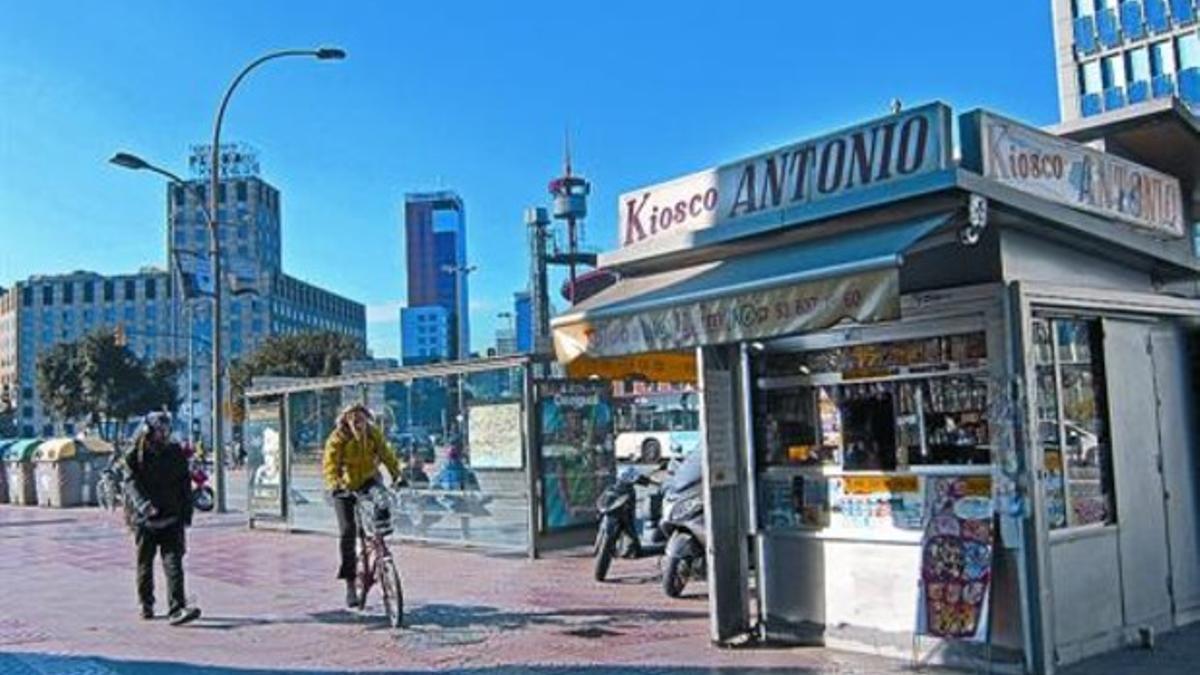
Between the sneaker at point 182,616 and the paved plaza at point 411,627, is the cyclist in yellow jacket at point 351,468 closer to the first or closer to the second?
the paved plaza at point 411,627

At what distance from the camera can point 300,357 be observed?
230ft

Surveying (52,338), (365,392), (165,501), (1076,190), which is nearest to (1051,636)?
(1076,190)

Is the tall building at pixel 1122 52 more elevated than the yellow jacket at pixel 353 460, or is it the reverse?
the tall building at pixel 1122 52

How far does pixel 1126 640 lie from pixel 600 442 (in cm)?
803

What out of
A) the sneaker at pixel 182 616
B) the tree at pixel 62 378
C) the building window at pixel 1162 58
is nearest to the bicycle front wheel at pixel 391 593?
the sneaker at pixel 182 616

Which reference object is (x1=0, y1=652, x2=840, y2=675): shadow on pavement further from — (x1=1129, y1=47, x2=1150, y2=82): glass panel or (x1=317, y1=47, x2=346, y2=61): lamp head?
(x1=1129, y1=47, x2=1150, y2=82): glass panel

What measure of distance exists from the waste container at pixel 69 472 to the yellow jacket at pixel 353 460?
2150cm

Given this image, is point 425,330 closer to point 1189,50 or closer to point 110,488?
point 1189,50

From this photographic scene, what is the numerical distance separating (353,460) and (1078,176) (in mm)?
6247

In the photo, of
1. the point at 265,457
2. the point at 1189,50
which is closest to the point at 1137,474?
the point at 265,457

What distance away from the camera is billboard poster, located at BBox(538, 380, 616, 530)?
14.5m

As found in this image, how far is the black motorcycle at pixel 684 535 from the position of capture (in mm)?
10500

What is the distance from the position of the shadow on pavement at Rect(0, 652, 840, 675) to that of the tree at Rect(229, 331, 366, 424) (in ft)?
197

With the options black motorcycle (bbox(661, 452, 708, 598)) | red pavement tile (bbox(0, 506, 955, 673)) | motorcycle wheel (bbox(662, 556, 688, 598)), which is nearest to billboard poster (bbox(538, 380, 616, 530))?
red pavement tile (bbox(0, 506, 955, 673))
